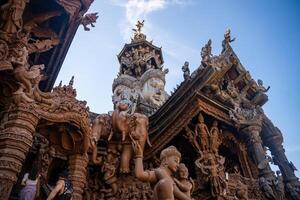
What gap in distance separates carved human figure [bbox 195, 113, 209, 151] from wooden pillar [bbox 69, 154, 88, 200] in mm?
4001

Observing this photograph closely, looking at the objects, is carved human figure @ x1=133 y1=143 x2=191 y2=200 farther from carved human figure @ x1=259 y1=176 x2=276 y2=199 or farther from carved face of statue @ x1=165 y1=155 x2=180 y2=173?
carved human figure @ x1=259 y1=176 x2=276 y2=199

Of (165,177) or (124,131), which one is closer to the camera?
(165,177)

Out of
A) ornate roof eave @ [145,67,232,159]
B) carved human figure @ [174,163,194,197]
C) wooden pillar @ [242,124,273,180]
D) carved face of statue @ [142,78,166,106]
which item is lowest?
carved human figure @ [174,163,194,197]

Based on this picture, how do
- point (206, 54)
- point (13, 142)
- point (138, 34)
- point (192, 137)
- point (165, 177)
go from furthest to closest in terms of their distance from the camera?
point (138, 34), point (206, 54), point (192, 137), point (13, 142), point (165, 177)

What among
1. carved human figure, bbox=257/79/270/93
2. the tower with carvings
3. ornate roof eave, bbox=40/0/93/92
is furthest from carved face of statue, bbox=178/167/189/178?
the tower with carvings

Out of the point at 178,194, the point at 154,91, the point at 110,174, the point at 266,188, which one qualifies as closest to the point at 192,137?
the point at 266,188

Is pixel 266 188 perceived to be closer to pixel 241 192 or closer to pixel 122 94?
pixel 241 192

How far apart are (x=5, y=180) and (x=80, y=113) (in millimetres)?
2276

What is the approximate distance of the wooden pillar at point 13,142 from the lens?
4.96 m

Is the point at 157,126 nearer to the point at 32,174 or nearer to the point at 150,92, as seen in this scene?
the point at 32,174

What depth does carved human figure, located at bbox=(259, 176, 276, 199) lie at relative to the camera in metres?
8.60

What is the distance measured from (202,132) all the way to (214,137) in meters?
0.41

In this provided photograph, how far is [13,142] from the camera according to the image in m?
5.26

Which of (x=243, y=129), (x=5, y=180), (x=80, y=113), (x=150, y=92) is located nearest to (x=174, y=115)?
(x=243, y=129)
